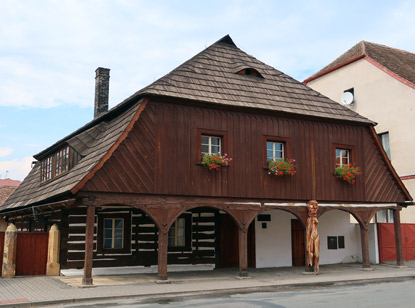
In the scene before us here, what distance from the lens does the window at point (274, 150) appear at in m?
17.4

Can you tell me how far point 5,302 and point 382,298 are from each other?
8817 millimetres

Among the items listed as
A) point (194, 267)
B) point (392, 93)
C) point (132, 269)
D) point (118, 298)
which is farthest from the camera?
point (392, 93)

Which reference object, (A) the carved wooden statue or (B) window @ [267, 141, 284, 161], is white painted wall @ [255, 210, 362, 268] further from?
(B) window @ [267, 141, 284, 161]

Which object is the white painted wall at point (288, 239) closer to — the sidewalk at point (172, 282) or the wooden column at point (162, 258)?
the sidewalk at point (172, 282)

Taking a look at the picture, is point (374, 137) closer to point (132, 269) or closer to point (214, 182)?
point (214, 182)

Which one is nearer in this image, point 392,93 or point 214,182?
point 214,182

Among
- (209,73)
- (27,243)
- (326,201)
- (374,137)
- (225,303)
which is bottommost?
(225,303)

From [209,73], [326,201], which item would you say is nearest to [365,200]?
[326,201]

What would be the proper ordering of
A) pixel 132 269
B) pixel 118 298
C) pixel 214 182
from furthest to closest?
pixel 132 269, pixel 214 182, pixel 118 298

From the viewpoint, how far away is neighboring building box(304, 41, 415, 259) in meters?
24.3

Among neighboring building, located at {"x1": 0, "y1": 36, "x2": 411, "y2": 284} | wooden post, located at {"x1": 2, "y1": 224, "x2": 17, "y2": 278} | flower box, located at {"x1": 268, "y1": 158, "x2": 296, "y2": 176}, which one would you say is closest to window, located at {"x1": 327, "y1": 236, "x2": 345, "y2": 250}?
neighboring building, located at {"x1": 0, "y1": 36, "x2": 411, "y2": 284}

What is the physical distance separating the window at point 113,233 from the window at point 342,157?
8.63 meters

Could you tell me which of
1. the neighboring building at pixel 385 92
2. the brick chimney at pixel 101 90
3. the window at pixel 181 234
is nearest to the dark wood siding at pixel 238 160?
the window at pixel 181 234

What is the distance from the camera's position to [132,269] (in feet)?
56.6
